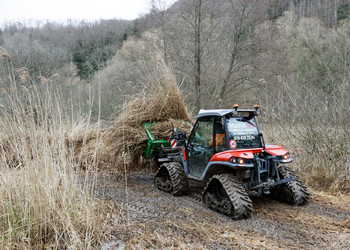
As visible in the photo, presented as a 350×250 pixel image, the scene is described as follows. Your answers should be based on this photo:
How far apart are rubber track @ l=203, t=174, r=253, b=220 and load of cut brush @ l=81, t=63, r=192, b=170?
95.2 inches

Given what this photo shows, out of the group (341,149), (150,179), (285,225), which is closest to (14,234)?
(285,225)

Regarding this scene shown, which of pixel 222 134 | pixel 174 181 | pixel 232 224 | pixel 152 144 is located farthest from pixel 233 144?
pixel 152 144

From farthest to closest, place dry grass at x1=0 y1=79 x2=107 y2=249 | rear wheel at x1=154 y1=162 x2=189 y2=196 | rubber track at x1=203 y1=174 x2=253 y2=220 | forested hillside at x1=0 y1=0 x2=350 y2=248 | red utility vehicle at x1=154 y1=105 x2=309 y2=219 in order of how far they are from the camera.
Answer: rear wheel at x1=154 y1=162 x2=189 y2=196, red utility vehicle at x1=154 y1=105 x2=309 y2=219, rubber track at x1=203 y1=174 x2=253 y2=220, forested hillside at x1=0 y1=0 x2=350 y2=248, dry grass at x1=0 y1=79 x2=107 y2=249

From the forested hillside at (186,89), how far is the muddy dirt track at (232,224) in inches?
13.8

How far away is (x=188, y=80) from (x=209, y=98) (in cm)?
133

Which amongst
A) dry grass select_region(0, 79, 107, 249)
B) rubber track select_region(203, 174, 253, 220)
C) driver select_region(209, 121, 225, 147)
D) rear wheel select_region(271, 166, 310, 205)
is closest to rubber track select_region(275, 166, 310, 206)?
rear wheel select_region(271, 166, 310, 205)

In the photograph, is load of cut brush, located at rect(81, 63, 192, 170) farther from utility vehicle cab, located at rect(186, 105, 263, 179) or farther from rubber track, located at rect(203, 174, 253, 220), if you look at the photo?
rubber track, located at rect(203, 174, 253, 220)

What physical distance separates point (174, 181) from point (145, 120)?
1877mm

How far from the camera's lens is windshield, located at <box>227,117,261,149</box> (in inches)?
179

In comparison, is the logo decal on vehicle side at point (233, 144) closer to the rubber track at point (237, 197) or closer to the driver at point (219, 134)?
the driver at point (219, 134)

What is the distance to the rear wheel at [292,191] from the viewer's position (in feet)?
15.0

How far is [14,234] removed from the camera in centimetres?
294

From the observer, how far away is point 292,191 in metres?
4.58

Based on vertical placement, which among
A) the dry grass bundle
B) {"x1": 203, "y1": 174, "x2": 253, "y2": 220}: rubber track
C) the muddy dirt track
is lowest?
the muddy dirt track
